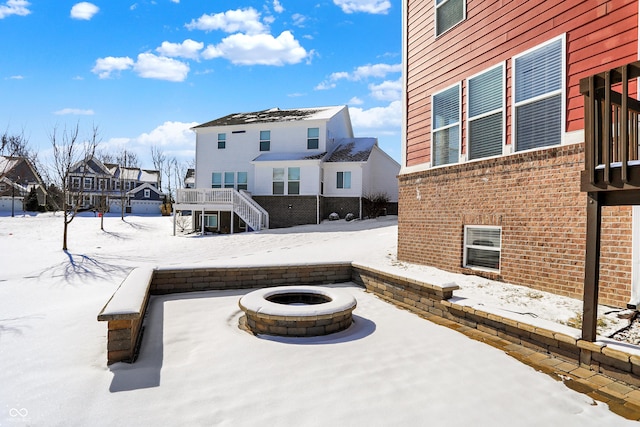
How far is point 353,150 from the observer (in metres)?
23.0

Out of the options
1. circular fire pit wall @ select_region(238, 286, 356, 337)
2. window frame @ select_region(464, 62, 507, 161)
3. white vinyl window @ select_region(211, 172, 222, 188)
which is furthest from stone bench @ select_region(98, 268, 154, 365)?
white vinyl window @ select_region(211, 172, 222, 188)

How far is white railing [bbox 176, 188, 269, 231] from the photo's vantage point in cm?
1989

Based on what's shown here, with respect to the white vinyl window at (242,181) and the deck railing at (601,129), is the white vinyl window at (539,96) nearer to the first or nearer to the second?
the deck railing at (601,129)

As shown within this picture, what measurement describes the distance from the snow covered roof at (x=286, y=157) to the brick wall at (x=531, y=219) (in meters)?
13.5

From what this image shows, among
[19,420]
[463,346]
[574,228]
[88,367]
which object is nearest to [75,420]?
[19,420]

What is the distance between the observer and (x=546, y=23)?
6.20m

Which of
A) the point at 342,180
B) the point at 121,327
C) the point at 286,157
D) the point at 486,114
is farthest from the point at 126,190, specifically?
the point at 121,327

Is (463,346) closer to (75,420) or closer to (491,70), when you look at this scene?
(75,420)

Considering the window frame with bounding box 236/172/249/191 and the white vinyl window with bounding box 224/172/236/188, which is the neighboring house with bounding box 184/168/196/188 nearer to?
the white vinyl window with bounding box 224/172/236/188

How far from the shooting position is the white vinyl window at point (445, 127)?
8.10 meters

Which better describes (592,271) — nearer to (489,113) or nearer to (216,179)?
(489,113)

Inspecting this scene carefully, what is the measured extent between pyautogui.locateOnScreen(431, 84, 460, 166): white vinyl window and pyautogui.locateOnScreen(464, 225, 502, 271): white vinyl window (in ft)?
5.47

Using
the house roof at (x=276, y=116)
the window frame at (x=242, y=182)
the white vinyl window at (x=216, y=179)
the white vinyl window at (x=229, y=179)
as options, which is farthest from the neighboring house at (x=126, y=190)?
the window frame at (x=242, y=182)

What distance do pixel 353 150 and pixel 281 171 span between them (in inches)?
190
